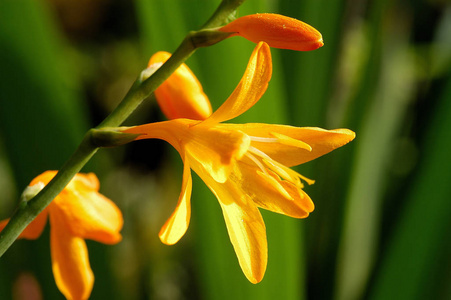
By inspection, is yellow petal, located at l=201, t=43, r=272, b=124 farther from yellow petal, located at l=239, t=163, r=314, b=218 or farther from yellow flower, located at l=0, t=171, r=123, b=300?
yellow flower, located at l=0, t=171, r=123, b=300

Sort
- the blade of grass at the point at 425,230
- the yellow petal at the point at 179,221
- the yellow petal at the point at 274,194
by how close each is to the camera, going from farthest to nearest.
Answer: the blade of grass at the point at 425,230 < the yellow petal at the point at 274,194 < the yellow petal at the point at 179,221

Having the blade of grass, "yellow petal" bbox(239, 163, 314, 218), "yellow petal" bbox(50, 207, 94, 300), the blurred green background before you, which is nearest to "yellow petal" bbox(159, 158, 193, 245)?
"yellow petal" bbox(239, 163, 314, 218)

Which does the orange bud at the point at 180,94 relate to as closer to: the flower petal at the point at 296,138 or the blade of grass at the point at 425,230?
the flower petal at the point at 296,138

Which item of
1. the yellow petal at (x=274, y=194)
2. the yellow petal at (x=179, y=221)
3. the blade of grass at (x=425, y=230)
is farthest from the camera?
the blade of grass at (x=425, y=230)

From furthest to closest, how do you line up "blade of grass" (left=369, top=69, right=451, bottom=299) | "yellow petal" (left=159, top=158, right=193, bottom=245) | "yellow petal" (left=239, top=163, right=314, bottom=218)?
"blade of grass" (left=369, top=69, right=451, bottom=299) → "yellow petal" (left=239, top=163, right=314, bottom=218) → "yellow petal" (left=159, top=158, right=193, bottom=245)

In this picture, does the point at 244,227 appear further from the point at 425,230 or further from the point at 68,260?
the point at 425,230

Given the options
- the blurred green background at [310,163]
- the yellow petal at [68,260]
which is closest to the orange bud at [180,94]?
the yellow petal at [68,260]

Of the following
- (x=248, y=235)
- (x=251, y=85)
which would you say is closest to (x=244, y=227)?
(x=248, y=235)
